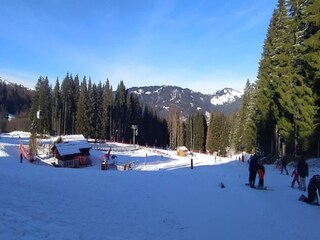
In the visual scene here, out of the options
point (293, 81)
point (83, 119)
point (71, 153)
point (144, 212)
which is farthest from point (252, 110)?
point (83, 119)

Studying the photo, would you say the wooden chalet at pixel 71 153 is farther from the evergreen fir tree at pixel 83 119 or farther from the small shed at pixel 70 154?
the evergreen fir tree at pixel 83 119

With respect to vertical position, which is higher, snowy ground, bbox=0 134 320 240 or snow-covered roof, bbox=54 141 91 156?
snow-covered roof, bbox=54 141 91 156

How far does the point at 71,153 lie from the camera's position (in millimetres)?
53312

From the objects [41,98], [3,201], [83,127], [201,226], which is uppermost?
[41,98]

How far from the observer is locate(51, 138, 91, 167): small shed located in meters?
51.4

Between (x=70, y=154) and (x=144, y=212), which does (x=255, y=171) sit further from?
(x=70, y=154)

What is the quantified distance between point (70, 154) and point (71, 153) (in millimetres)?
206

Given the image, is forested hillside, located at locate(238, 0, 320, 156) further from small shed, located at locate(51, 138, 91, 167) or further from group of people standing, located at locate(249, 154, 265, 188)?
small shed, located at locate(51, 138, 91, 167)

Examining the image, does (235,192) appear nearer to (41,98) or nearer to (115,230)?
(115,230)

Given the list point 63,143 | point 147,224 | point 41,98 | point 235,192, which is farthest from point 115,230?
point 41,98

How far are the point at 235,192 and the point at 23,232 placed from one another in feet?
44.2

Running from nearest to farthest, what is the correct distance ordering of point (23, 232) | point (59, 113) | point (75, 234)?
point (23, 232), point (75, 234), point (59, 113)

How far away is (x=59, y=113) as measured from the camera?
10625 cm

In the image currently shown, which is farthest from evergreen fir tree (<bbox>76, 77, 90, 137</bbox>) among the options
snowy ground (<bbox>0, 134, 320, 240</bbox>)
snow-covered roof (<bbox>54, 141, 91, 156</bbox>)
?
snowy ground (<bbox>0, 134, 320, 240</bbox>)
